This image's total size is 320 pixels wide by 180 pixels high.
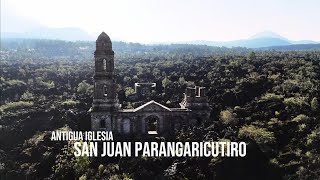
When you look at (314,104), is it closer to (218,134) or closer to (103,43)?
(218,134)

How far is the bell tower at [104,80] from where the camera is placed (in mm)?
47938

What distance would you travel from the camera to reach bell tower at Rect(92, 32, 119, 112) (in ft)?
157

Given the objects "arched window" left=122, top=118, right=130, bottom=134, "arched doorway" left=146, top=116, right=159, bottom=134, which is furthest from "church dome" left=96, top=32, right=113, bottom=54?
"arched doorway" left=146, top=116, right=159, bottom=134

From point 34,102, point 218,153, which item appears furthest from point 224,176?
point 34,102

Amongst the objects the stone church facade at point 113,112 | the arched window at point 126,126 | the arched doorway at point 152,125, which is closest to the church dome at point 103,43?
the stone church facade at point 113,112

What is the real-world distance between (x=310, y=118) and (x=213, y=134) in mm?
12019

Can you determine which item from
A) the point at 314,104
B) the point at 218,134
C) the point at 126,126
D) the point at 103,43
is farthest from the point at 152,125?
the point at 314,104

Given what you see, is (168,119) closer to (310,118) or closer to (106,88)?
(106,88)

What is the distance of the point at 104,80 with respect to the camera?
48.2 m

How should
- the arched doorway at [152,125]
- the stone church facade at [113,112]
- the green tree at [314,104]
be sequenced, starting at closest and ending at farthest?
the stone church facade at [113,112]
the arched doorway at [152,125]
the green tree at [314,104]

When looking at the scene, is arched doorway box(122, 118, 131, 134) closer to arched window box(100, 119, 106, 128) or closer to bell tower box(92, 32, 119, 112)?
bell tower box(92, 32, 119, 112)

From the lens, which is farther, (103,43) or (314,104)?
(314,104)

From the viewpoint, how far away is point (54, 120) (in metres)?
60.9

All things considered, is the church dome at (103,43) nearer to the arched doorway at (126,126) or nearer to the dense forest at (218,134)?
the arched doorway at (126,126)
